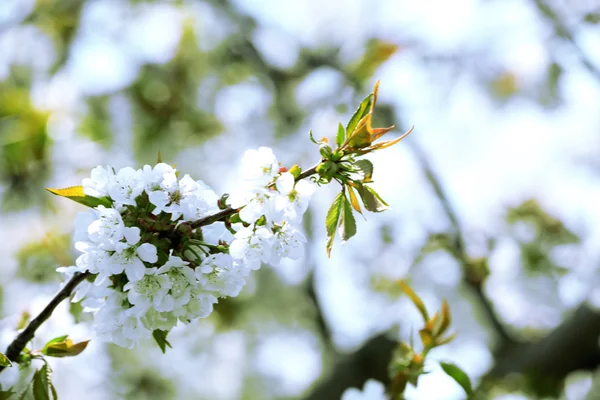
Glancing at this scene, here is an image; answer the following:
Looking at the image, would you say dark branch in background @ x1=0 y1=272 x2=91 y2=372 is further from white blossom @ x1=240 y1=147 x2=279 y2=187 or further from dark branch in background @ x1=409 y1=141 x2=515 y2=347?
dark branch in background @ x1=409 y1=141 x2=515 y2=347

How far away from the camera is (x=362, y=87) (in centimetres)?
296

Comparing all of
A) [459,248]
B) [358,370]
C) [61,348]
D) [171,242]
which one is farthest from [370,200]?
[459,248]

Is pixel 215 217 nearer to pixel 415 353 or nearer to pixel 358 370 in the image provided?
pixel 415 353

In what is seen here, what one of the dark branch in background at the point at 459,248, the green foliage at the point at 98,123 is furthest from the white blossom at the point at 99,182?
the green foliage at the point at 98,123

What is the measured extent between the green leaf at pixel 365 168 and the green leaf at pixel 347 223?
0.14 feet

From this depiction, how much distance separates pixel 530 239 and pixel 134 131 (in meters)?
2.27

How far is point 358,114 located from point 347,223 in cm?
14

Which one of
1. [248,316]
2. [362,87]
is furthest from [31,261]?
[362,87]

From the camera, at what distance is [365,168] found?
2.44 feet

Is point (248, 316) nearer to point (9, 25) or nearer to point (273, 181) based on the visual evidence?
point (9, 25)

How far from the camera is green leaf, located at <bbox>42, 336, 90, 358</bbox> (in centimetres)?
84

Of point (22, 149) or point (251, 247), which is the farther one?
point (22, 149)

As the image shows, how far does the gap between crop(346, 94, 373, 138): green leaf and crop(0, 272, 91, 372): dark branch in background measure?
0.40 metres

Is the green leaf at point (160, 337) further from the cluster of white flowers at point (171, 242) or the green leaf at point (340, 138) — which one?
the green leaf at point (340, 138)
